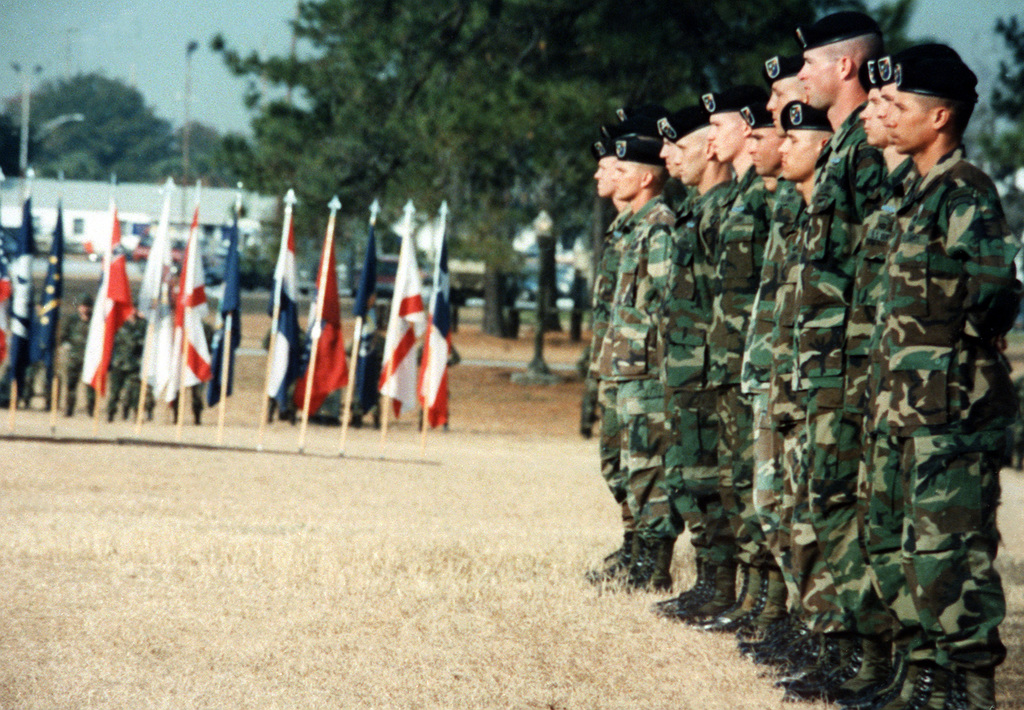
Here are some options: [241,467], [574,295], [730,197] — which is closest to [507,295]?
[574,295]

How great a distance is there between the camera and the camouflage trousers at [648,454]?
643 cm

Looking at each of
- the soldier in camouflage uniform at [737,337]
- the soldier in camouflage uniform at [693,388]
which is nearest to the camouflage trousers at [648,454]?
the soldier in camouflage uniform at [693,388]

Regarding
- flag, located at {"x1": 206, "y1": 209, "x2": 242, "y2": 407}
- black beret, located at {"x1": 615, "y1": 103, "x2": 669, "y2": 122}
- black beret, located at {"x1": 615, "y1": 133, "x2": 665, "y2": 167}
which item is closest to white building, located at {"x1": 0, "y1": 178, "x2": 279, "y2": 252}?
flag, located at {"x1": 206, "y1": 209, "x2": 242, "y2": 407}

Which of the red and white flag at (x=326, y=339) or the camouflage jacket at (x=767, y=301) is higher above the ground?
the camouflage jacket at (x=767, y=301)

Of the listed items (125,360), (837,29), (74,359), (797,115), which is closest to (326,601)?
(797,115)

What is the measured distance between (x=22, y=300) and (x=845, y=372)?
1164 centimetres

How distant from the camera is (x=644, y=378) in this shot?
21.5 ft

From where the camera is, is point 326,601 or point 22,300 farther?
point 22,300

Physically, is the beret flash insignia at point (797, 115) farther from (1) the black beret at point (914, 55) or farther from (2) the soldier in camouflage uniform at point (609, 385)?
(2) the soldier in camouflage uniform at point (609, 385)

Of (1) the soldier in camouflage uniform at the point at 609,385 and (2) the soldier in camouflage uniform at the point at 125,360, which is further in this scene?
(2) the soldier in camouflage uniform at the point at 125,360

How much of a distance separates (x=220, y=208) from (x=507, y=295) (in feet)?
118

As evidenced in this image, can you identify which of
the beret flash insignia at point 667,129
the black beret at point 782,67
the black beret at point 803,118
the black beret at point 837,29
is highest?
the black beret at point 837,29

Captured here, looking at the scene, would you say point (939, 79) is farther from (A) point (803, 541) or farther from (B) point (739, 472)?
(B) point (739, 472)

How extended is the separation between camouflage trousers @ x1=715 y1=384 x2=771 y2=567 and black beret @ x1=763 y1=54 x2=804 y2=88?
1.27 meters
